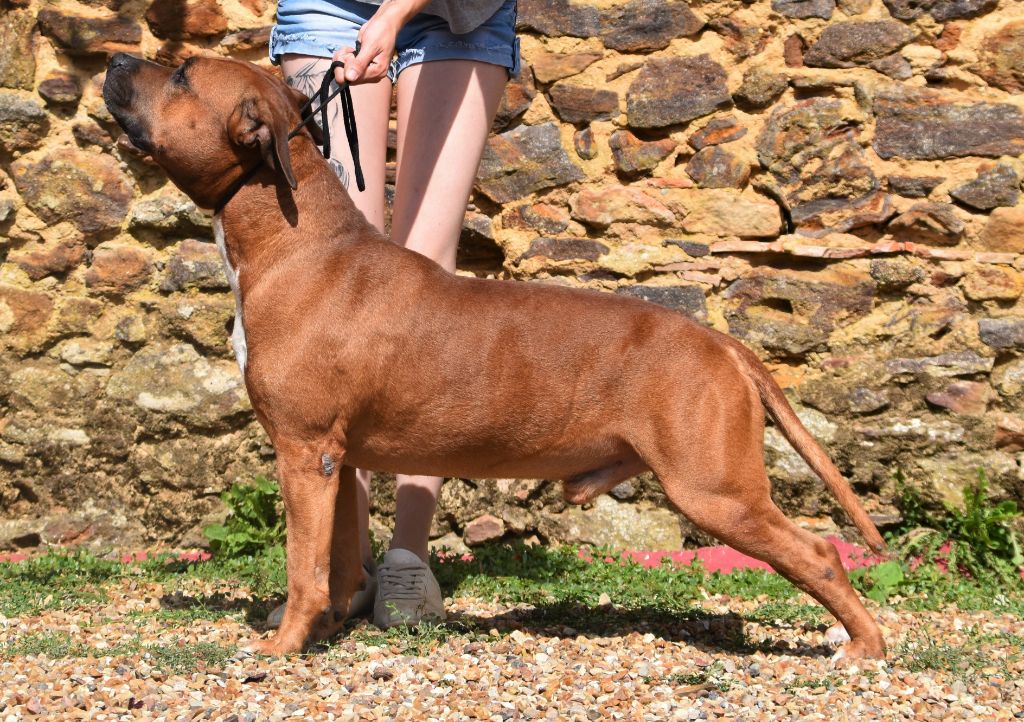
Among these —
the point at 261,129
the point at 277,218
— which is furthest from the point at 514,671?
the point at 261,129

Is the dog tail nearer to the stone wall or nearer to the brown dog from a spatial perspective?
the brown dog

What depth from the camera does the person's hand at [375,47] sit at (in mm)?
3719

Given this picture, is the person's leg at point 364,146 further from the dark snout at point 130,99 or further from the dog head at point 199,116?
the dark snout at point 130,99

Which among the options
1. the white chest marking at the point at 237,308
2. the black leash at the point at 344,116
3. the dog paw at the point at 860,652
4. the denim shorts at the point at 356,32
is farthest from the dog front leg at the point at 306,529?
the dog paw at the point at 860,652

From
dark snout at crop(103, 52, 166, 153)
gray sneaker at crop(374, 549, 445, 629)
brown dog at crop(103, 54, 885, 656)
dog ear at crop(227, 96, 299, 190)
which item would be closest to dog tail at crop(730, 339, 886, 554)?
brown dog at crop(103, 54, 885, 656)

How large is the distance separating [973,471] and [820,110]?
188 cm

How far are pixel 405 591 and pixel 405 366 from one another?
99 cm

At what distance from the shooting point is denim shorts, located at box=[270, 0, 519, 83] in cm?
Result: 428

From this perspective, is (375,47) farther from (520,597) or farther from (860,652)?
(860,652)

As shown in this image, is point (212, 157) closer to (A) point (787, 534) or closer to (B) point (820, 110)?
(A) point (787, 534)

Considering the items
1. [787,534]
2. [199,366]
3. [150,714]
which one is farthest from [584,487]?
[199,366]

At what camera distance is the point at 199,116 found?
12.2 feet

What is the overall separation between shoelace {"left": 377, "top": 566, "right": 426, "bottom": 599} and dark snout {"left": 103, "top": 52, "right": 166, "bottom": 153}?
1.79 metres

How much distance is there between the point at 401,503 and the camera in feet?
14.7
